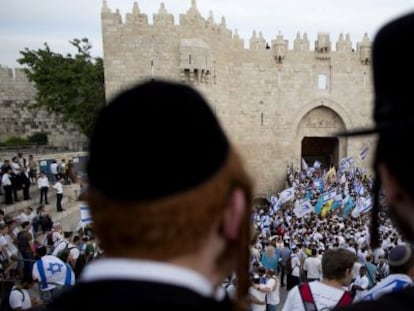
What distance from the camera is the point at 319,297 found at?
227 cm

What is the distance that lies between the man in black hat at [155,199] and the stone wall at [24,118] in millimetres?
23664

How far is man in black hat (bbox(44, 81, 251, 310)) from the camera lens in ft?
2.31

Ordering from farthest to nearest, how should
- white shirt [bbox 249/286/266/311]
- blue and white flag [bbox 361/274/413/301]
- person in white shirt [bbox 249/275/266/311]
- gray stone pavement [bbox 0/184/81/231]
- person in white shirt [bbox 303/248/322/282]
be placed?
gray stone pavement [bbox 0/184/81/231] → person in white shirt [bbox 303/248/322/282] → white shirt [bbox 249/286/266/311] → person in white shirt [bbox 249/275/266/311] → blue and white flag [bbox 361/274/413/301]

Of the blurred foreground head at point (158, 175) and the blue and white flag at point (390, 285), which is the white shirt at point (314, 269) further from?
the blurred foreground head at point (158, 175)

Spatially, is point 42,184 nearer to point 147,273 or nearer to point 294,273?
point 294,273

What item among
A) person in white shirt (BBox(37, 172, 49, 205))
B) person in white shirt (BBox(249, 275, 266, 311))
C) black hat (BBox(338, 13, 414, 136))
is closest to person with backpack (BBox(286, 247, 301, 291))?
person in white shirt (BBox(249, 275, 266, 311))

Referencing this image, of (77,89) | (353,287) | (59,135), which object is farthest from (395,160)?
(59,135)

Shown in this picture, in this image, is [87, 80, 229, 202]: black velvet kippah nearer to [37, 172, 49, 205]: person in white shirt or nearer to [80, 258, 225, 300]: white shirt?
[80, 258, 225, 300]: white shirt

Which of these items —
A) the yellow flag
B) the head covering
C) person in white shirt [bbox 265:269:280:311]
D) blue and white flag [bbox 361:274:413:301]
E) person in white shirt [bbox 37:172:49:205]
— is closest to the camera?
blue and white flag [bbox 361:274:413:301]

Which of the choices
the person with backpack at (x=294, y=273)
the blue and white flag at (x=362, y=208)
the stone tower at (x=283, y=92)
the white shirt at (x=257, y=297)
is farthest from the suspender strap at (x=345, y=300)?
the stone tower at (x=283, y=92)

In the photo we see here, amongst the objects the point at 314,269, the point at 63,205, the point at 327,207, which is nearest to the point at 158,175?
the point at 314,269

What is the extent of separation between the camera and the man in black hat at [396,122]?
2.61ft

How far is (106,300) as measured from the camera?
68 cm

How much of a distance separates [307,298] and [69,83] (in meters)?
19.6
